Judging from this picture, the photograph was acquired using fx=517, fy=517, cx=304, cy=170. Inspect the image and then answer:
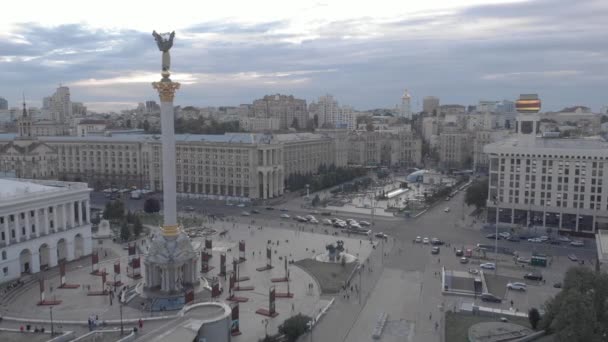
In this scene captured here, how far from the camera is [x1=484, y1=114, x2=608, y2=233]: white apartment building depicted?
59.7 meters

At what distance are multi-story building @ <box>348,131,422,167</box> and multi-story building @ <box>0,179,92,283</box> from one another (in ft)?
280

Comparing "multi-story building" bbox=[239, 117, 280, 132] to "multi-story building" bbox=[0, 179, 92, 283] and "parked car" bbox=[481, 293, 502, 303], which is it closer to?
"multi-story building" bbox=[0, 179, 92, 283]

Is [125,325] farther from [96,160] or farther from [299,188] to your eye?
[96,160]

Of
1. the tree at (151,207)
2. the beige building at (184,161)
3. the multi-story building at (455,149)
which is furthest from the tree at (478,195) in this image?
the multi-story building at (455,149)

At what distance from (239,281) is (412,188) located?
5949 cm

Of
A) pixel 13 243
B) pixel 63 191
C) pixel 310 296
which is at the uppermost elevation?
pixel 63 191

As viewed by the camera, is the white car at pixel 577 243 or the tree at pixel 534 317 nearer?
the tree at pixel 534 317

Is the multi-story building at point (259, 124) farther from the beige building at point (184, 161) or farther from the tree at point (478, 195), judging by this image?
the tree at point (478, 195)

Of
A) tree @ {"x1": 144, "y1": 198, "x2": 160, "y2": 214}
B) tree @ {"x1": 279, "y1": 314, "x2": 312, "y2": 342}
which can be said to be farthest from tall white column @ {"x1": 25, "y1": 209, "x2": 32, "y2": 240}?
tree @ {"x1": 279, "y1": 314, "x2": 312, "y2": 342}

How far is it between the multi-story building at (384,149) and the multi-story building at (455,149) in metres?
6.56

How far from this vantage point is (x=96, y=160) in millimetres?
99500

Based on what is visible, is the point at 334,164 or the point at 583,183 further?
the point at 334,164

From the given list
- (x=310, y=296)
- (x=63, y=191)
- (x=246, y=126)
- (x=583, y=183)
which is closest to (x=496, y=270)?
(x=310, y=296)

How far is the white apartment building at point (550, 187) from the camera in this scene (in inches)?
2351
